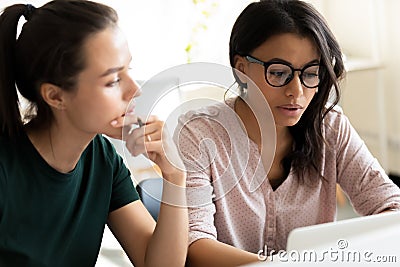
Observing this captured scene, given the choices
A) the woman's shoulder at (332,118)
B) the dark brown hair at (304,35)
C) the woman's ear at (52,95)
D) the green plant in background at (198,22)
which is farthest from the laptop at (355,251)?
the green plant in background at (198,22)

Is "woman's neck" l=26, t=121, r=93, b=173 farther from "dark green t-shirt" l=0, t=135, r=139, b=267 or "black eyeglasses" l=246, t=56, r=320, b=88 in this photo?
"black eyeglasses" l=246, t=56, r=320, b=88

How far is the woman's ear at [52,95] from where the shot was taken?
114 cm

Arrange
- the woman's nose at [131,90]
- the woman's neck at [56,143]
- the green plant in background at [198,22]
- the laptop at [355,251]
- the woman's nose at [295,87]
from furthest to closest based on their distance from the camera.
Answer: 1. the green plant in background at [198,22]
2. the woman's nose at [295,87]
3. the woman's neck at [56,143]
4. the woman's nose at [131,90]
5. the laptop at [355,251]

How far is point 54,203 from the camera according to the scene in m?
1.22

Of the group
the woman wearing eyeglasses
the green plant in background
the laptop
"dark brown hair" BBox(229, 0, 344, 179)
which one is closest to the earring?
the woman wearing eyeglasses

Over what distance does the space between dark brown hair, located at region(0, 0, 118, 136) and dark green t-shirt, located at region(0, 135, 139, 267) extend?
0.22 feet

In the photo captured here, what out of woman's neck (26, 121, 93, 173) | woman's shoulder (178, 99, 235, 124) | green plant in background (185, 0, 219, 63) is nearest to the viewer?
woman's neck (26, 121, 93, 173)

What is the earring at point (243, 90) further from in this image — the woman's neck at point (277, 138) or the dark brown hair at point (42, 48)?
the dark brown hair at point (42, 48)

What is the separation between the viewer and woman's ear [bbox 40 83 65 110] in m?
1.14

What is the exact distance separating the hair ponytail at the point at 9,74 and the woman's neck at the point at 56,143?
0.03 m

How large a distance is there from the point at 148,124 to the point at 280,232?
44 centimetres

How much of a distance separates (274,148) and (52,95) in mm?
498

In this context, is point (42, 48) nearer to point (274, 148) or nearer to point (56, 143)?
point (56, 143)

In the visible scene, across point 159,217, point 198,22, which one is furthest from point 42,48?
point 198,22
